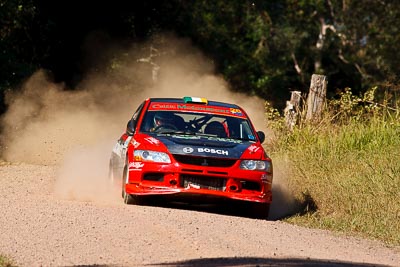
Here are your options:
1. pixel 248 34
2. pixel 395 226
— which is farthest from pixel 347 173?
pixel 248 34

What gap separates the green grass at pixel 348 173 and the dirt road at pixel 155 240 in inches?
52.0

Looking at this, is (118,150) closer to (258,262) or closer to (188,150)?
(188,150)

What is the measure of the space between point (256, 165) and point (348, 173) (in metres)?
2.99

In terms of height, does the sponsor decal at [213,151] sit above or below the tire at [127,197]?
above

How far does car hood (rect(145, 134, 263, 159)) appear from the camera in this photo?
47.3 ft

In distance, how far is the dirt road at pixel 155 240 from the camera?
10641 millimetres

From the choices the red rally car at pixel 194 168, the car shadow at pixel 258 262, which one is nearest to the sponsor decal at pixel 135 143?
the red rally car at pixel 194 168

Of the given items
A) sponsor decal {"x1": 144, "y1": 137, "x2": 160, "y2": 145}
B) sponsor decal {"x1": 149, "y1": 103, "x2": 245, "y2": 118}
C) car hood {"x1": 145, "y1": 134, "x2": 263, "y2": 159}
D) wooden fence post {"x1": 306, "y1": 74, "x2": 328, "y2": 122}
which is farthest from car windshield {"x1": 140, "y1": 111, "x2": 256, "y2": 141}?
wooden fence post {"x1": 306, "y1": 74, "x2": 328, "y2": 122}

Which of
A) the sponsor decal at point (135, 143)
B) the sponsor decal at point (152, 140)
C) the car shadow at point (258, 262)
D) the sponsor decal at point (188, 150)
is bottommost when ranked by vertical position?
the car shadow at point (258, 262)

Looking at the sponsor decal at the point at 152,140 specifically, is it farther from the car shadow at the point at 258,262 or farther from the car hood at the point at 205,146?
the car shadow at the point at 258,262

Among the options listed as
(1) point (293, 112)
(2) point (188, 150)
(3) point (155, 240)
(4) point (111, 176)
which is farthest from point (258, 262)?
(1) point (293, 112)

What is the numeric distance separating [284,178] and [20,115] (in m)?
12.0

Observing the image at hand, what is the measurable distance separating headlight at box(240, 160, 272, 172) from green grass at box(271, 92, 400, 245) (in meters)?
0.92

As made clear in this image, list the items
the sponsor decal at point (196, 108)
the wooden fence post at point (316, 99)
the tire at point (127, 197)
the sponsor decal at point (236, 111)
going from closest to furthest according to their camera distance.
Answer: the tire at point (127, 197)
the sponsor decal at point (196, 108)
the sponsor decal at point (236, 111)
the wooden fence post at point (316, 99)
